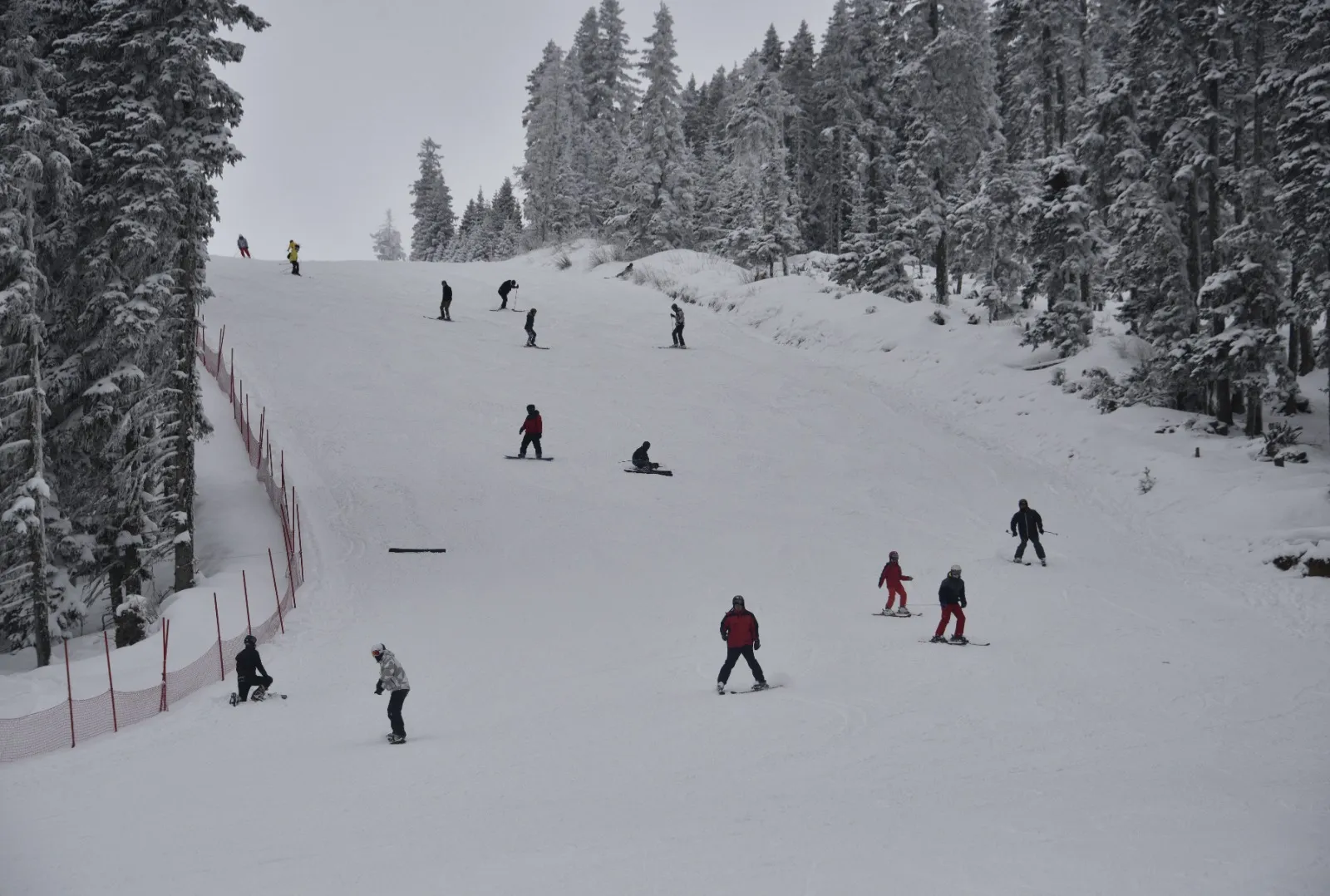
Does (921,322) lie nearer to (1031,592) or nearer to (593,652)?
(1031,592)

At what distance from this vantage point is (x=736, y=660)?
12.7 m

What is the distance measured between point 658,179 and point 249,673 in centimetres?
5137

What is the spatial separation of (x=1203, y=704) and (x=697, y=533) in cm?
1196

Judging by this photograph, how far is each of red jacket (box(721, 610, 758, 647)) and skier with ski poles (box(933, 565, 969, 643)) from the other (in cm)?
391

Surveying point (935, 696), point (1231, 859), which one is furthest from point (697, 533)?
point (1231, 859)

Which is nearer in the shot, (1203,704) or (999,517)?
(1203,704)

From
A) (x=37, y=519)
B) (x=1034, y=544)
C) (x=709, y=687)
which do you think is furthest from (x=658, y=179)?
(x=709, y=687)

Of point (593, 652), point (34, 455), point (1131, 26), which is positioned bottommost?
point (593, 652)

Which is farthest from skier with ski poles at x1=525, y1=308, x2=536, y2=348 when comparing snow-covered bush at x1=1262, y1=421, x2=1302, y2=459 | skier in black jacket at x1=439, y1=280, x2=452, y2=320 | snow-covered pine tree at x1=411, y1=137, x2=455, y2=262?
snow-covered pine tree at x1=411, y1=137, x2=455, y2=262

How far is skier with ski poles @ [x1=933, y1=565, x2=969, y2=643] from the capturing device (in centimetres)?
1466

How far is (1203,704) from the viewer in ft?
38.9

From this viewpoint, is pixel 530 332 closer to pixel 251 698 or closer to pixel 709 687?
pixel 251 698

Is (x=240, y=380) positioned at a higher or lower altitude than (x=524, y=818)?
higher

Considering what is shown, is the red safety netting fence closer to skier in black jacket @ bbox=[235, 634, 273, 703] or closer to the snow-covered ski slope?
the snow-covered ski slope
